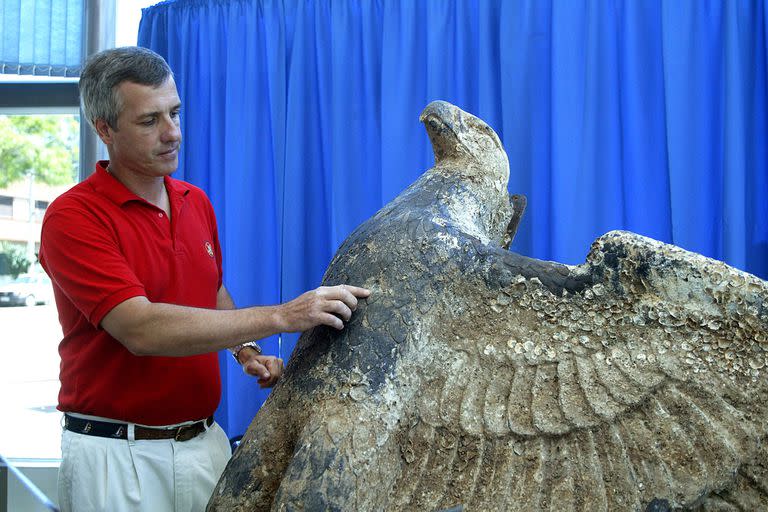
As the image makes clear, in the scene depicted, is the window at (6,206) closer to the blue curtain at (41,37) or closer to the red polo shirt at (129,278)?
the blue curtain at (41,37)

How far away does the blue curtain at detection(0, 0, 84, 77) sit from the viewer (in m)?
3.27

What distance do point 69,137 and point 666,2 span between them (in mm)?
2612

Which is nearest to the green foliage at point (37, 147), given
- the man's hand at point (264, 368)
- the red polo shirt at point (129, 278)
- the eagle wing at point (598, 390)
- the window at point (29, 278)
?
the window at point (29, 278)

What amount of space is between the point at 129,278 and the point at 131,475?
0.48m

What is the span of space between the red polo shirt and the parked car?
2.15 metres

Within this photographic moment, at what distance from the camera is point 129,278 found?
59.8 inches

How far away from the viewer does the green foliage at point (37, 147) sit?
3.62m

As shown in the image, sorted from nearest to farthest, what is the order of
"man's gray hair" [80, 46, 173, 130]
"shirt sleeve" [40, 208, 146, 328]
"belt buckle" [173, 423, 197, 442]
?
"shirt sleeve" [40, 208, 146, 328] → "man's gray hair" [80, 46, 173, 130] → "belt buckle" [173, 423, 197, 442]

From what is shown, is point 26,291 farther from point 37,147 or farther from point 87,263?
point 87,263

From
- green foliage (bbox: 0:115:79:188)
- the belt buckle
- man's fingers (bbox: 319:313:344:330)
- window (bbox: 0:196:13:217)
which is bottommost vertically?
the belt buckle

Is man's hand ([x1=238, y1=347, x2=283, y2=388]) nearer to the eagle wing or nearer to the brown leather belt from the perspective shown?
the brown leather belt

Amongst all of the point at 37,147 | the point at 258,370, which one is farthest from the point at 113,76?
the point at 37,147

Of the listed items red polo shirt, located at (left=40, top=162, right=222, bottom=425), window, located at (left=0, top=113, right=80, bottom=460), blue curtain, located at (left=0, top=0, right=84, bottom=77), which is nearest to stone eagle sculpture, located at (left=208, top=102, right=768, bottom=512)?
red polo shirt, located at (left=40, top=162, right=222, bottom=425)

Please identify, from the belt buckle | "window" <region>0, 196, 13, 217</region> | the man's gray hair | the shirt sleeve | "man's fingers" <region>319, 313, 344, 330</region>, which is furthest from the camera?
"window" <region>0, 196, 13, 217</region>
